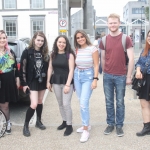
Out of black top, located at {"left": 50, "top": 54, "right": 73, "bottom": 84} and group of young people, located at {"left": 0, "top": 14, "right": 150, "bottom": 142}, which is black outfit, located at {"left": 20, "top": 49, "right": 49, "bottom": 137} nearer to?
group of young people, located at {"left": 0, "top": 14, "right": 150, "bottom": 142}

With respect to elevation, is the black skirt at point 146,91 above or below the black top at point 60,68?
below

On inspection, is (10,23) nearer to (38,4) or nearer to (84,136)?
(38,4)

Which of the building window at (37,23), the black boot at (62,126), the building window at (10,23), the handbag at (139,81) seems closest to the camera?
the handbag at (139,81)

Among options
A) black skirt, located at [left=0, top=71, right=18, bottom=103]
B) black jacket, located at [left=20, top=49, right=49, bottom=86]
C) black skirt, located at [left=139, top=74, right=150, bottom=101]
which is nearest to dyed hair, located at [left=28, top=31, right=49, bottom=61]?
black jacket, located at [left=20, top=49, right=49, bottom=86]

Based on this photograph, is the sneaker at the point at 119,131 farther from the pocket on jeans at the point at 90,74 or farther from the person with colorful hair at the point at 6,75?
the person with colorful hair at the point at 6,75

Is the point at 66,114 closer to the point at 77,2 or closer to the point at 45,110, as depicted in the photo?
the point at 45,110

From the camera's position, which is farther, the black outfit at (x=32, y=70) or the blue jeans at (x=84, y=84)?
the black outfit at (x=32, y=70)

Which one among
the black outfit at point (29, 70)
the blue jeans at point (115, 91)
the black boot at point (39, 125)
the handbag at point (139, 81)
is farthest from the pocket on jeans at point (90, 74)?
the black boot at point (39, 125)

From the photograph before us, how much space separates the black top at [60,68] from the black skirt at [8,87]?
0.69 metres

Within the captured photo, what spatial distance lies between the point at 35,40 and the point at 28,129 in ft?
5.01

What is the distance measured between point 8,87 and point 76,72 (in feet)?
3.81

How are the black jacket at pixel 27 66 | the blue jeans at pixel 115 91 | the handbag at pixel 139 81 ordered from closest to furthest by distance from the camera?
the handbag at pixel 139 81
the blue jeans at pixel 115 91
the black jacket at pixel 27 66

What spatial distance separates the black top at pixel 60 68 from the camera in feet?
14.5

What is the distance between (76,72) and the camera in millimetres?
Result: 4414
